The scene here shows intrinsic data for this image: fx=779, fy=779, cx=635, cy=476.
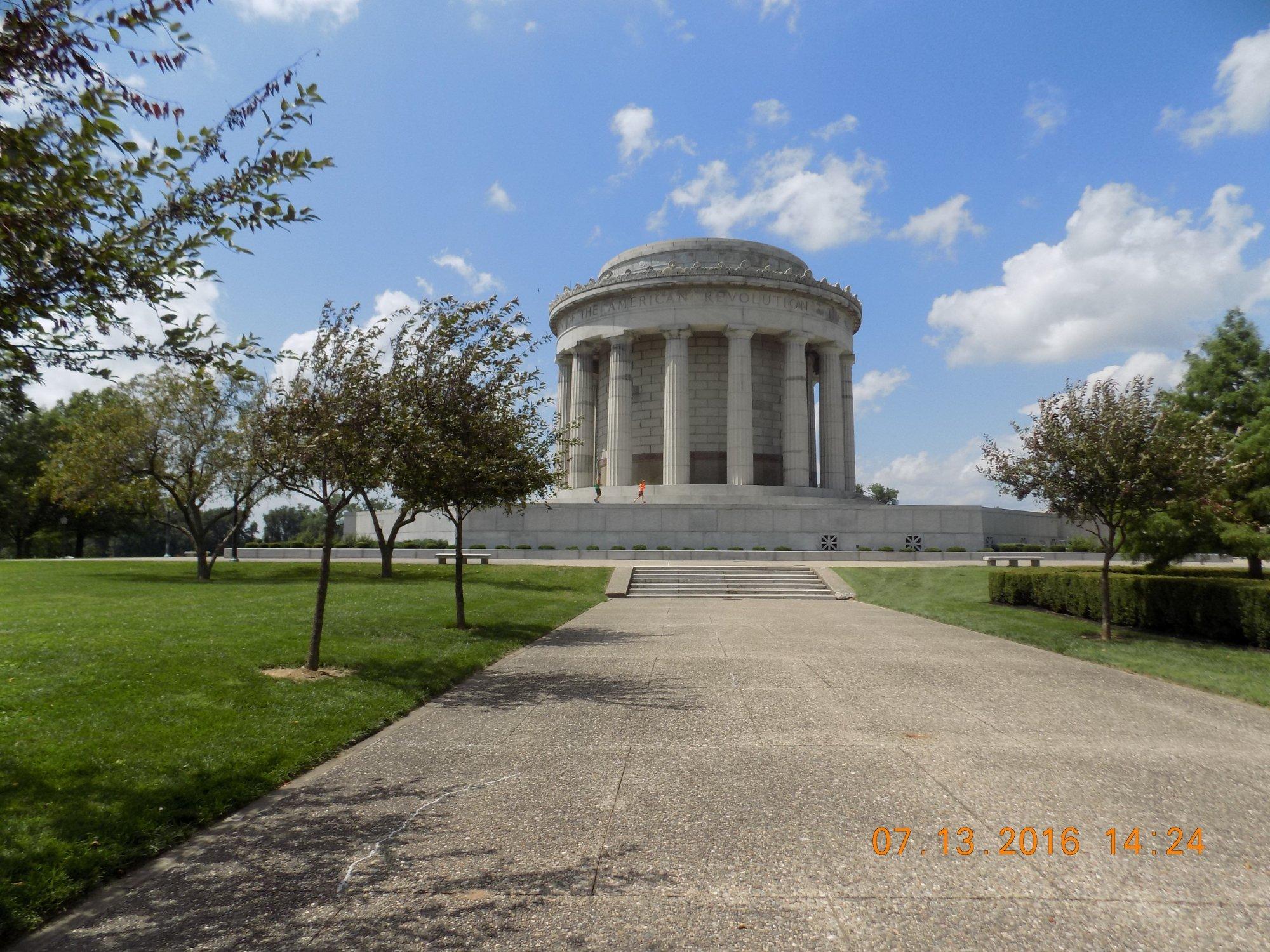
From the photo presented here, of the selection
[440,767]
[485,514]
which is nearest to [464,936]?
[440,767]

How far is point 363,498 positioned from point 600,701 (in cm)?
586

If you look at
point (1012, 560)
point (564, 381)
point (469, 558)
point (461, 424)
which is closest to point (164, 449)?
point (469, 558)

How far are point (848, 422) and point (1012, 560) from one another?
25800 mm

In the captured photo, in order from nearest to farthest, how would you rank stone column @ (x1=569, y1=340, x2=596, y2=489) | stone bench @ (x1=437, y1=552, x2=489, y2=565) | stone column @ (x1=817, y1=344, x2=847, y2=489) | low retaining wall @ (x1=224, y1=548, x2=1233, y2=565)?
stone bench @ (x1=437, y1=552, x2=489, y2=565)
low retaining wall @ (x1=224, y1=548, x2=1233, y2=565)
stone column @ (x1=569, y1=340, x2=596, y2=489)
stone column @ (x1=817, y1=344, x2=847, y2=489)

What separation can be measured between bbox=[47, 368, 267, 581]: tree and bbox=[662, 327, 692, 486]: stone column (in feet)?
85.5

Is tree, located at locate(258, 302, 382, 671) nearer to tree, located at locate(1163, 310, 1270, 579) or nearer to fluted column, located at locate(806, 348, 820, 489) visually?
tree, located at locate(1163, 310, 1270, 579)

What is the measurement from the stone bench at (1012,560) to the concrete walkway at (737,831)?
1028 inches

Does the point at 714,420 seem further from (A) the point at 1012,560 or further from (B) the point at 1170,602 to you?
(B) the point at 1170,602

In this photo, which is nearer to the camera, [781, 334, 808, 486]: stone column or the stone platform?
the stone platform

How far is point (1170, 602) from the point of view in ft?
60.8

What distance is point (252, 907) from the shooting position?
4.67 m

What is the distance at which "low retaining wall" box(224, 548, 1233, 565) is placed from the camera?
39.1 metres
